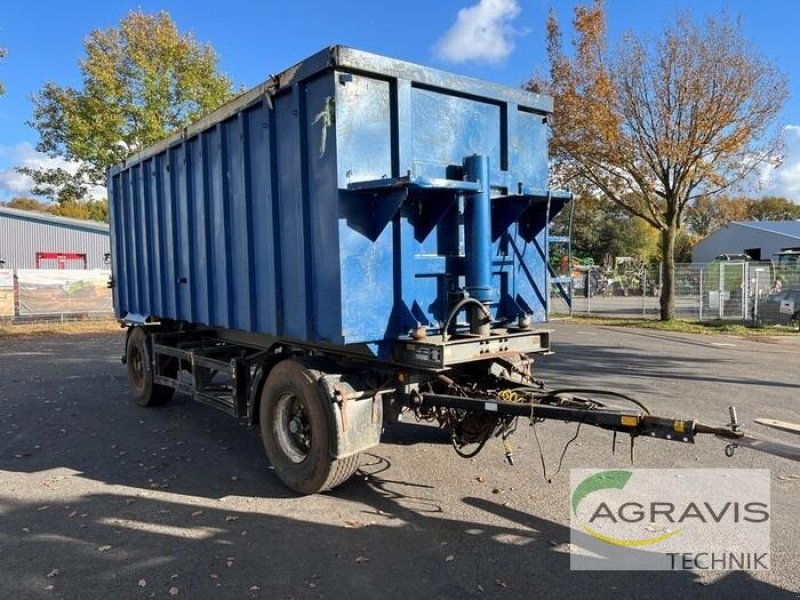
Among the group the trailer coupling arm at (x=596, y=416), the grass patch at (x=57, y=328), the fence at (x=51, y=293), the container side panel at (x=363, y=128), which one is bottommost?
the grass patch at (x=57, y=328)

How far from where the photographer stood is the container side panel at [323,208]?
4.46 meters

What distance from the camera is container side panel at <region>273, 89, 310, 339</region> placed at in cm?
485

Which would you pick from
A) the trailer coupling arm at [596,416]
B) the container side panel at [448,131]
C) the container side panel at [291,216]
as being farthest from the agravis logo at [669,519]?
the container side panel at [448,131]

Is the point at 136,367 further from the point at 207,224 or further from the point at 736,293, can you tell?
the point at 736,293

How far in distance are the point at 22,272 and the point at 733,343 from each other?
23279 millimetres

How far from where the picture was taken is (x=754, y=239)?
4709cm

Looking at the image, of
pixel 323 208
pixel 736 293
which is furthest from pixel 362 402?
pixel 736 293

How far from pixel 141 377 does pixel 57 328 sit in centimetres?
1496

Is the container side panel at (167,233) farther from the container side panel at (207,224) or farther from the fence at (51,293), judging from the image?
the fence at (51,293)

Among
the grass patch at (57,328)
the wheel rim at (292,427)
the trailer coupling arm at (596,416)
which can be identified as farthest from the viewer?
the grass patch at (57,328)

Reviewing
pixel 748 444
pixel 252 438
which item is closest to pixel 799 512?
pixel 748 444

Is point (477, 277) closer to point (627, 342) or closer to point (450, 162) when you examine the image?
point (450, 162)

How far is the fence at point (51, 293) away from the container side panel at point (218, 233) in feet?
58.4

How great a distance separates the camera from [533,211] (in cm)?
555
